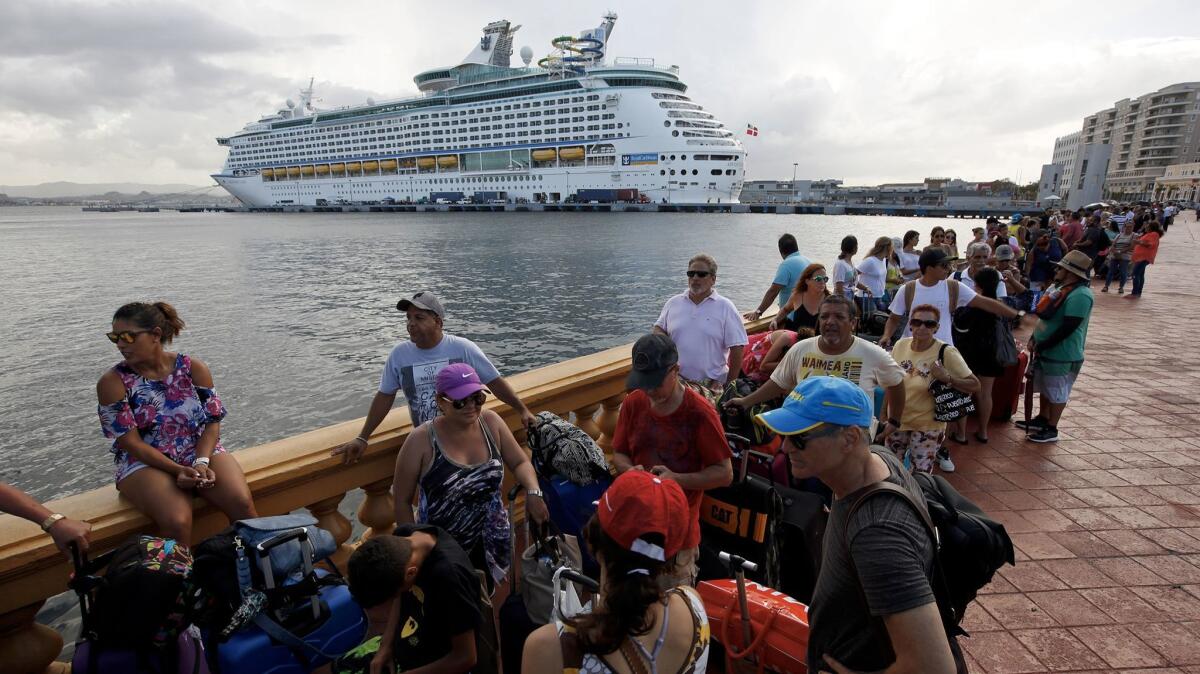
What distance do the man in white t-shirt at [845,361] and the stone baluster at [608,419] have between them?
72 centimetres

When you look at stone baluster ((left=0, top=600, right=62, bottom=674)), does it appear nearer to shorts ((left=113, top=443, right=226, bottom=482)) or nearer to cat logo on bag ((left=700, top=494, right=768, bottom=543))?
shorts ((left=113, top=443, right=226, bottom=482))

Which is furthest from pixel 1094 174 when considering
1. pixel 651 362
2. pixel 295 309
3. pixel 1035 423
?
pixel 651 362

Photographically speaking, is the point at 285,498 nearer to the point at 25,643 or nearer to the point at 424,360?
the point at 25,643

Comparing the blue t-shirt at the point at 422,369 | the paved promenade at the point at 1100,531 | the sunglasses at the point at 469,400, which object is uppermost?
the sunglasses at the point at 469,400

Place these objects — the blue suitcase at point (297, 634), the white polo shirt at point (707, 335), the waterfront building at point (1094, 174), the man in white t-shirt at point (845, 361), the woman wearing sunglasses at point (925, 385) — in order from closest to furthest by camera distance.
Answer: the blue suitcase at point (297, 634) < the man in white t-shirt at point (845, 361) < the woman wearing sunglasses at point (925, 385) < the white polo shirt at point (707, 335) < the waterfront building at point (1094, 174)

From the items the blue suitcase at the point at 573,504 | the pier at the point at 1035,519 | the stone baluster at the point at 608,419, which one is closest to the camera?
the pier at the point at 1035,519

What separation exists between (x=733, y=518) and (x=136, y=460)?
2.42 meters

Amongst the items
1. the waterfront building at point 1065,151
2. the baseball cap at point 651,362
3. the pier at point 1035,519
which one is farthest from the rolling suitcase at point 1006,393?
the waterfront building at point 1065,151

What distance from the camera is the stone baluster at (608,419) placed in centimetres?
348

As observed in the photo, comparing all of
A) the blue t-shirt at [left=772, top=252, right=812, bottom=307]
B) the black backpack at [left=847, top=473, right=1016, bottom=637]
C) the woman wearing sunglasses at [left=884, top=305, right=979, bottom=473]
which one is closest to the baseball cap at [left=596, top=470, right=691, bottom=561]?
the black backpack at [left=847, top=473, right=1016, bottom=637]

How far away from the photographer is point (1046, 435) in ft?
14.3

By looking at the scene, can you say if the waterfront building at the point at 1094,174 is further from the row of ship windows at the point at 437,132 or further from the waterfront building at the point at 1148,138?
the row of ship windows at the point at 437,132

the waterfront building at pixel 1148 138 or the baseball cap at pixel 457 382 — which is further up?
the waterfront building at pixel 1148 138

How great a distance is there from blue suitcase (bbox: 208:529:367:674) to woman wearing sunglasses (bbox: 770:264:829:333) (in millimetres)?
3857
